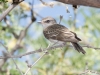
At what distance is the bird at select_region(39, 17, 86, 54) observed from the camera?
3.93 metres

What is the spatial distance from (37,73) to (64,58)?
0.61m

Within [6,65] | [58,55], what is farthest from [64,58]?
[6,65]

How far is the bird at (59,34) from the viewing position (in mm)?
3930

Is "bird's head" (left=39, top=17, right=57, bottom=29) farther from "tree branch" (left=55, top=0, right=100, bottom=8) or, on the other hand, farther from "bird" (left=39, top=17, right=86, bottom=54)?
"tree branch" (left=55, top=0, right=100, bottom=8)

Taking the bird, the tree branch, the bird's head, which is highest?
the tree branch

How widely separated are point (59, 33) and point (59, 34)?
75mm

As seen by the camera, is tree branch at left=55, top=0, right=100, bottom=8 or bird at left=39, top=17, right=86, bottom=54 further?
bird at left=39, top=17, right=86, bottom=54

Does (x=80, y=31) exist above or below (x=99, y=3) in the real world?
below

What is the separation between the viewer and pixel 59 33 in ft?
14.1

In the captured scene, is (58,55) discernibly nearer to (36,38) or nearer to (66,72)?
(66,72)

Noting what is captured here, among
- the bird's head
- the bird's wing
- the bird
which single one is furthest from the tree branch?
the bird's head

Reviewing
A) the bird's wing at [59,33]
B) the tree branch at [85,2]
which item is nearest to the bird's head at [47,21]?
the bird's wing at [59,33]

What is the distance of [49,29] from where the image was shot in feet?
15.5

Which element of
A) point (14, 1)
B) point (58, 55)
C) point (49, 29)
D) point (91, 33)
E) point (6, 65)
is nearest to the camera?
point (14, 1)
